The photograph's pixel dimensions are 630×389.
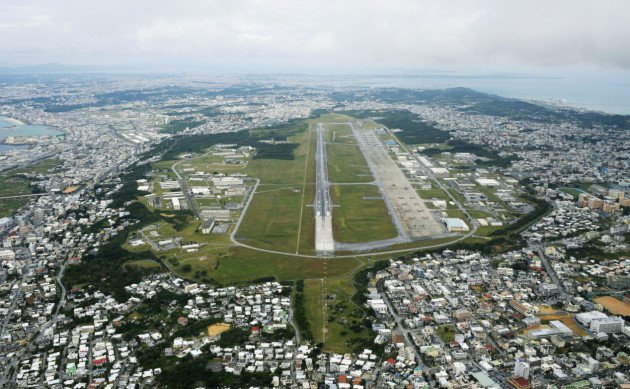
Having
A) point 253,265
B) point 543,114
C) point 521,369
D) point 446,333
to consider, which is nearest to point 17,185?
point 253,265

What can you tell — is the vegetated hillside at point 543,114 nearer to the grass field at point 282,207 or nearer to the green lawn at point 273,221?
the grass field at point 282,207

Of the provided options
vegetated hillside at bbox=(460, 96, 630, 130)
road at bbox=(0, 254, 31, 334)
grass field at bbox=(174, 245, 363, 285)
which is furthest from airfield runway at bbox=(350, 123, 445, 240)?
vegetated hillside at bbox=(460, 96, 630, 130)

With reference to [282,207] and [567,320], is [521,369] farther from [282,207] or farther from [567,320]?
[282,207]

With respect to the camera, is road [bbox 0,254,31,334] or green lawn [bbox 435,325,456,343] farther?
road [bbox 0,254,31,334]

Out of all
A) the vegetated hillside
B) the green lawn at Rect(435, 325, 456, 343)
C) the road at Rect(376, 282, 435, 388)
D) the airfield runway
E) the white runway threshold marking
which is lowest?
the road at Rect(376, 282, 435, 388)

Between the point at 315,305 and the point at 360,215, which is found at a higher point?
the point at 360,215

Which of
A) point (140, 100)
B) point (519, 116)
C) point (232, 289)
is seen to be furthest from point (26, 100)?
point (232, 289)

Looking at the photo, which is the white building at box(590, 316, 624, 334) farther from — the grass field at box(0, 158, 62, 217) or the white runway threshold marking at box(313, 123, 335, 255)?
the grass field at box(0, 158, 62, 217)

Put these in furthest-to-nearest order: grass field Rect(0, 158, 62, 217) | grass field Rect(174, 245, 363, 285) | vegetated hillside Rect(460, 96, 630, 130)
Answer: vegetated hillside Rect(460, 96, 630, 130) < grass field Rect(0, 158, 62, 217) < grass field Rect(174, 245, 363, 285)

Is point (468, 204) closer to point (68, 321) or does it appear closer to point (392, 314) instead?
point (392, 314)
